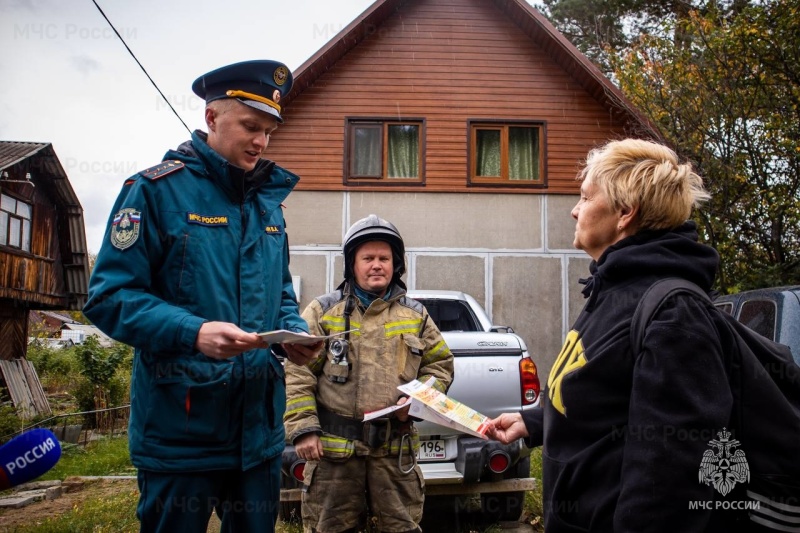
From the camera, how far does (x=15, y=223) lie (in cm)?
1997

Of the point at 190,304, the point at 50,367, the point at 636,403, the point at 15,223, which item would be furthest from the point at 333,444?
the point at 50,367

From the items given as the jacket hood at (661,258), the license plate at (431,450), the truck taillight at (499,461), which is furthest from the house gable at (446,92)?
the jacket hood at (661,258)

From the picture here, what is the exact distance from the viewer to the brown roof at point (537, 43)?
12188 millimetres

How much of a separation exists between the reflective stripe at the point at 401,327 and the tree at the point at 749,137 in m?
8.63

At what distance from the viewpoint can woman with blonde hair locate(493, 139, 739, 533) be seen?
1498 millimetres

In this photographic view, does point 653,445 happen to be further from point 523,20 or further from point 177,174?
point 523,20

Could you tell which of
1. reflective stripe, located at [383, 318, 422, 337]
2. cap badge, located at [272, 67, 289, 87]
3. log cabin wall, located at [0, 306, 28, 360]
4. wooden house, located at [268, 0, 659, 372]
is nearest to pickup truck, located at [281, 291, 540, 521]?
reflective stripe, located at [383, 318, 422, 337]

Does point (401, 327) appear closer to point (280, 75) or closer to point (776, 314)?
point (280, 75)

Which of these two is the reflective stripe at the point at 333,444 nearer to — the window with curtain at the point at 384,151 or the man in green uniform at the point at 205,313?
the man in green uniform at the point at 205,313

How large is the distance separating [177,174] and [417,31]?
12.0 meters

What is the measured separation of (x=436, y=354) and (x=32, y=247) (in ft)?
70.0

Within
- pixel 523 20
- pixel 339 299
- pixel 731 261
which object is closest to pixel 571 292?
pixel 731 261

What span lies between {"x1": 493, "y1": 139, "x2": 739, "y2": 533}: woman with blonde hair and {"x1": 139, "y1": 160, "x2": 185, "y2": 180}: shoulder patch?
1.47 m

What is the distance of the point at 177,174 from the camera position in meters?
2.26
